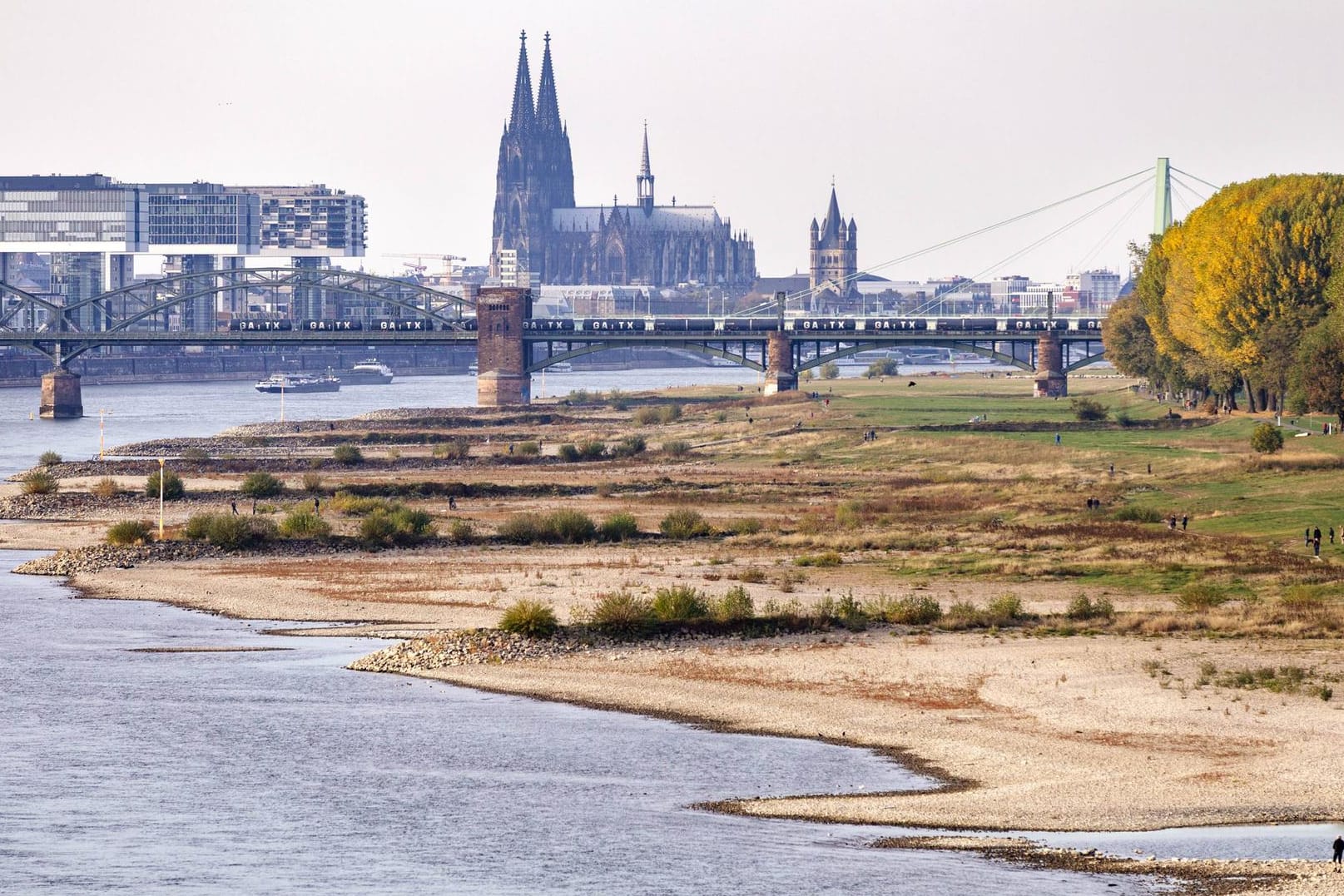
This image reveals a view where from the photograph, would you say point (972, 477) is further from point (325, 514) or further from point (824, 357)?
point (824, 357)

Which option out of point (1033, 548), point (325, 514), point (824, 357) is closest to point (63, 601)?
point (325, 514)

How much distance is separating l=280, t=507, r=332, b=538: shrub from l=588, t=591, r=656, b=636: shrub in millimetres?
22271

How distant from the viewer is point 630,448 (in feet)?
374

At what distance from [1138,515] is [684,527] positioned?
14.6 metres

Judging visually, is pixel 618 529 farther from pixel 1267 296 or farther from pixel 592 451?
pixel 1267 296

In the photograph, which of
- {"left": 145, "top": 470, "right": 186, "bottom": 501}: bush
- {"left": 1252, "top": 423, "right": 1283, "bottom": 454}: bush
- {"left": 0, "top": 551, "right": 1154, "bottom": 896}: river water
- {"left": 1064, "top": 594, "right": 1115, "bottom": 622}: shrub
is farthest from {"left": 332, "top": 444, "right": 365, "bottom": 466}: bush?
{"left": 1064, "top": 594, "right": 1115, "bottom": 622}: shrub

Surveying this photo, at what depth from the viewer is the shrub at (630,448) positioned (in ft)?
370

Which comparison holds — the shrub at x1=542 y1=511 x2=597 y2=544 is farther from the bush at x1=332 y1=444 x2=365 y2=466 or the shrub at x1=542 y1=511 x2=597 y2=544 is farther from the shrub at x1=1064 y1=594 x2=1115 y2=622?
the bush at x1=332 y1=444 x2=365 y2=466

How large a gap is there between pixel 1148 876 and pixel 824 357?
147671 mm

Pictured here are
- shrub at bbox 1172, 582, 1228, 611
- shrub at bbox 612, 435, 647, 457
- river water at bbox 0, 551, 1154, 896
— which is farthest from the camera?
shrub at bbox 612, 435, 647, 457

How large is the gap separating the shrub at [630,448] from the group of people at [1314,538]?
5601 centimetres

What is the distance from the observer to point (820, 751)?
123ft

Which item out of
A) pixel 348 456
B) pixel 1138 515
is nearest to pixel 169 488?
pixel 348 456

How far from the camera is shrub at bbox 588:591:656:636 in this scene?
156ft
